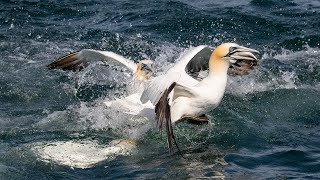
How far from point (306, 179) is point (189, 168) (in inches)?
54.9

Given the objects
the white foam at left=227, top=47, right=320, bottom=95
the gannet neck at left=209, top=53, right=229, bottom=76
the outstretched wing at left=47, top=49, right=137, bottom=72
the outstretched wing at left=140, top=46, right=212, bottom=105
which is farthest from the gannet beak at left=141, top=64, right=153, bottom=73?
the gannet neck at left=209, top=53, right=229, bottom=76

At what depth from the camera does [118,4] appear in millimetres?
17719

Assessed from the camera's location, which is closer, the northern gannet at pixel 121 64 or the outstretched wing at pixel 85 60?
the northern gannet at pixel 121 64

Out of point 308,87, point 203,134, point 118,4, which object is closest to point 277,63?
point 308,87

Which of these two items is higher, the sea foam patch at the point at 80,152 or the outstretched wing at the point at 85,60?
the outstretched wing at the point at 85,60

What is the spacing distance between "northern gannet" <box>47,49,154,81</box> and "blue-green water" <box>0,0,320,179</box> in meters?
0.46

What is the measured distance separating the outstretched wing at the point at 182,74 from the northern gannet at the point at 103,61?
2.22 feet

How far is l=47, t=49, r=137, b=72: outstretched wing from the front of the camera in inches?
447

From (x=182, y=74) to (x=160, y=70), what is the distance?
114 inches

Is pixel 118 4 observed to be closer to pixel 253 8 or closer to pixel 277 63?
pixel 253 8

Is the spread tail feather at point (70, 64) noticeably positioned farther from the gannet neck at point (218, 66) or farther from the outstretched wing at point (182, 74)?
the gannet neck at point (218, 66)

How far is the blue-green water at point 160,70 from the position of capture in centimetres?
872

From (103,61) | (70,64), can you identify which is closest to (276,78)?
(103,61)

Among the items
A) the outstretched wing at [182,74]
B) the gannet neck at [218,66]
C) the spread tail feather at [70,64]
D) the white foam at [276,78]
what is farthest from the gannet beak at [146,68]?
the gannet neck at [218,66]
